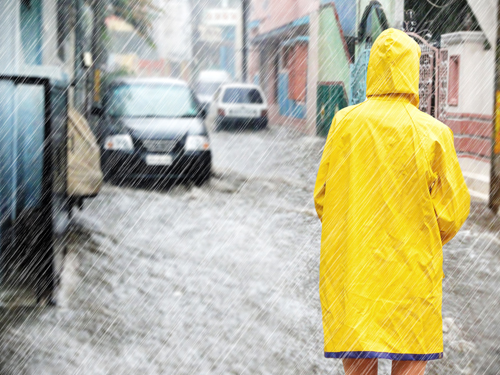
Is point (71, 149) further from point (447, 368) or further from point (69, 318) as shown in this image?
point (447, 368)

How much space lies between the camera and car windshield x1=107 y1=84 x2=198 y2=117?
10.2 meters

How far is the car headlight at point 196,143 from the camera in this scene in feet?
32.4

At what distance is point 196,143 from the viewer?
9914 mm

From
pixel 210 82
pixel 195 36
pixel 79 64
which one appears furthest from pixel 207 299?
pixel 195 36

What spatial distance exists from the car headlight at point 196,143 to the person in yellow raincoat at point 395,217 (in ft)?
24.6

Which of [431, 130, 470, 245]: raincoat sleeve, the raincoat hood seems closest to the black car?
the raincoat hood

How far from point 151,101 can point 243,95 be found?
28.9ft

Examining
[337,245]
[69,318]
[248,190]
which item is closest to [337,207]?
[337,245]

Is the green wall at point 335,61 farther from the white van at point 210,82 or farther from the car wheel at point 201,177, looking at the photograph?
the white van at point 210,82

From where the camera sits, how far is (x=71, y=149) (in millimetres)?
6445

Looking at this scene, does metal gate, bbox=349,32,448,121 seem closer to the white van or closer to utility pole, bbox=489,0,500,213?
utility pole, bbox=489,0,500,213

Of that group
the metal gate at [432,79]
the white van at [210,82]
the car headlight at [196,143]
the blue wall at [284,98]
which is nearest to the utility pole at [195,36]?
the white van at [210,82]

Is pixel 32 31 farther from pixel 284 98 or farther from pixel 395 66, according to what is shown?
pixel 284 98

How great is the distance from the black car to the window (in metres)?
5.56
